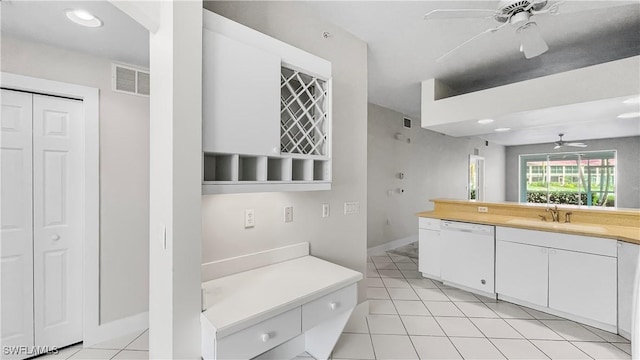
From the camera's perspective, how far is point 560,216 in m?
2.91

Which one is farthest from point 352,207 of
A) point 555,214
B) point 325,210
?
point 555,214

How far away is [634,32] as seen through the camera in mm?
2426

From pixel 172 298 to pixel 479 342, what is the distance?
237 centimetres

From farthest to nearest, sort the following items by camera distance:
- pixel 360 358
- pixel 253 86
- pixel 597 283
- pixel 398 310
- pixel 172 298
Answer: pixel 398 310 < pixel 597 283 < pixel 360 358 < pixel 253 86 < pixel 172 298

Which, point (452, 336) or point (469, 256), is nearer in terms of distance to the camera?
point (452, 336)

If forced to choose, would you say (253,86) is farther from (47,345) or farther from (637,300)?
(47,345)

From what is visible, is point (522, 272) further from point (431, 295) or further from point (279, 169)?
point (279, 169)

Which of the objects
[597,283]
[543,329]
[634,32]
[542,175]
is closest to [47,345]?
[543,329]

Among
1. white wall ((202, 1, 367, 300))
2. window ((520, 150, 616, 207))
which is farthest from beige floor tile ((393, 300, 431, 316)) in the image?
window ((520, 150, 616, 207))

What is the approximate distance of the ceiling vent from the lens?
2242 mm

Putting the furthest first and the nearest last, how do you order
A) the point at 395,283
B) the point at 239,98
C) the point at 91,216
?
1. the point at 395,283
2. the point at 91,216
3. the point at 239,98

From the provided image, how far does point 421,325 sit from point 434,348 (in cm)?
33

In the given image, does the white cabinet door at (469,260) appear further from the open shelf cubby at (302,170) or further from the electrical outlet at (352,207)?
the open shelf cubby at (302,170)

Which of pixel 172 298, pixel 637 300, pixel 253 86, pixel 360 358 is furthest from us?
pixel 360 358
